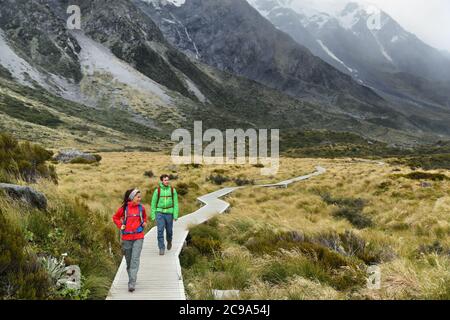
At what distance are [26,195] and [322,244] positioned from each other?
280 inches

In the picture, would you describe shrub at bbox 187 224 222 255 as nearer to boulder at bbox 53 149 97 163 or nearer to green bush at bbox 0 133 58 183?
green bush at bbox 0 133 58 183

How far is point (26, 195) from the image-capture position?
9.23 m

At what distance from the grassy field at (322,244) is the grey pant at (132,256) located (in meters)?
1.09

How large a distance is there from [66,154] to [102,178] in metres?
17.1

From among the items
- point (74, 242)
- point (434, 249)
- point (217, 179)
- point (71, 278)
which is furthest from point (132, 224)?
point (217, 179)

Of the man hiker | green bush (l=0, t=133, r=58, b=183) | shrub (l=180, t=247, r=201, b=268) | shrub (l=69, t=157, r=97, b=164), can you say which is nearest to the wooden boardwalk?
shrub (l=180, t=247, r=201, b=268)

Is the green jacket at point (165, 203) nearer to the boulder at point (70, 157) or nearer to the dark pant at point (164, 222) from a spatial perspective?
the dark pant at point (164, 222)

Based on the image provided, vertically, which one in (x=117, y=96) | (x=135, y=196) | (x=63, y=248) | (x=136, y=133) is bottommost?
(x=63, y=248)

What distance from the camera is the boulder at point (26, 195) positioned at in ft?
30.1

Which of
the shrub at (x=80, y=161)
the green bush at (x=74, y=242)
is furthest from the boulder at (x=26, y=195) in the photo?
the shrub at (x=80, y=161)

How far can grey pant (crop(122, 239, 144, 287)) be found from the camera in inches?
314

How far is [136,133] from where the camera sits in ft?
458
